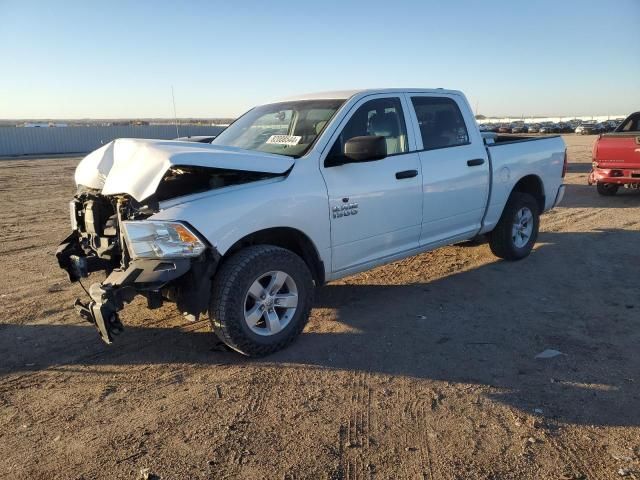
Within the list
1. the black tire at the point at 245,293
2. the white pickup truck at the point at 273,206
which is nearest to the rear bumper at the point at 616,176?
the white pickup truck at the point at 273,206

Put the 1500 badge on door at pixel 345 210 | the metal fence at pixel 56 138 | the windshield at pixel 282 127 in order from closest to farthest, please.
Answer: the 1500 badge on door at pixel 345 210, the windshield at pixel 282 127, the metal fence at pixel 56 138

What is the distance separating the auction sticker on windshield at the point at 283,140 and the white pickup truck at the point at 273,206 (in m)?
0.02

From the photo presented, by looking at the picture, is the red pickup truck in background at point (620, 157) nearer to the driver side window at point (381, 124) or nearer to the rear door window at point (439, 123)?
the rear door window at point (439, 123)

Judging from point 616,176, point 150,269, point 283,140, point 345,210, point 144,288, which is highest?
point 283,140

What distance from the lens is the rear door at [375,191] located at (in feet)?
14.1

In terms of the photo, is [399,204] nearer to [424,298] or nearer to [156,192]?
[424,298]

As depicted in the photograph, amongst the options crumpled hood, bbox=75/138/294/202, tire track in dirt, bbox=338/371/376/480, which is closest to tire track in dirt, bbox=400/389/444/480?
tire track in dirt, bbox=338/371/376/480

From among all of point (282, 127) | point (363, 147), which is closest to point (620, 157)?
point (282, 127)

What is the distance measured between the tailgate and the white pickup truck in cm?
650

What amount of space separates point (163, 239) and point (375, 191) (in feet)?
6.22

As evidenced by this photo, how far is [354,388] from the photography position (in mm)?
3467

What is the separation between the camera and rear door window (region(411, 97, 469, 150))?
16.9 ft

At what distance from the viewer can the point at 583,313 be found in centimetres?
477

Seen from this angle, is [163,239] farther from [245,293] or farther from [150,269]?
[245,293]
